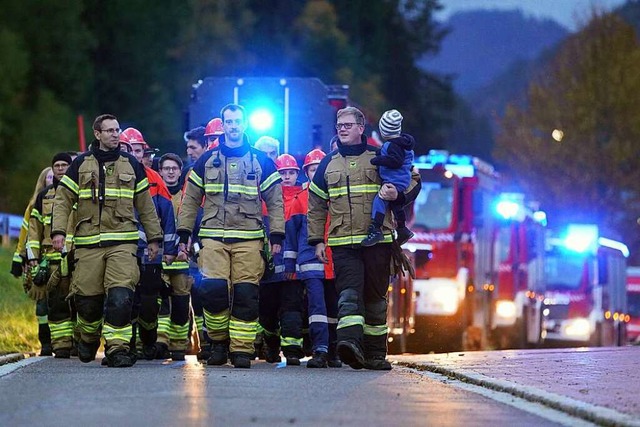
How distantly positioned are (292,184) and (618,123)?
152 feet

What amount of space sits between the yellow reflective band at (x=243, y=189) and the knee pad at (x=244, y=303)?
74 centimetres

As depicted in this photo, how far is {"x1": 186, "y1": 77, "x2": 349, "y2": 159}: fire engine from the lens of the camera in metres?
22.6

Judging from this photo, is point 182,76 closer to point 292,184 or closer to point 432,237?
point 432,237

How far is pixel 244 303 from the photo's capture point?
43.8 ft

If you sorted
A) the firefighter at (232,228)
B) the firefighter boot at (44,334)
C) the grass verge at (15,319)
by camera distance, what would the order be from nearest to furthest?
the firefighter at (232,228)
the firefighter boot at (44,334)
the grass verge at (15,319)

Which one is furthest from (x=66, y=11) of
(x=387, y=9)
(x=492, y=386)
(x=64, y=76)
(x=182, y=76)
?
(x=387, y=9)

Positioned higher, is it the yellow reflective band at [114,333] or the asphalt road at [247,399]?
the yellow reflective band at [114,333]

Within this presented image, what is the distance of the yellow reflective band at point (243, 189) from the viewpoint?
44.4 feet

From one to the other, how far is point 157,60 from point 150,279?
1343 inches

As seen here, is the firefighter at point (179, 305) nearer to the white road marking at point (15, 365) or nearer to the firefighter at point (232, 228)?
the white road marking at point (15, 365)

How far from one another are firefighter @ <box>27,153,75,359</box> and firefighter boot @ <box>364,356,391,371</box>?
2803 millimetres

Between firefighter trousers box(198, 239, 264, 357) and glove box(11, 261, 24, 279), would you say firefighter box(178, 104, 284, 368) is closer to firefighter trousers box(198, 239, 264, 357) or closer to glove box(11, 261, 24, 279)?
firefighter trousers box(198, 239, 264, 357)

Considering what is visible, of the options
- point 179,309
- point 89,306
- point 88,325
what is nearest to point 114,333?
point 89,306

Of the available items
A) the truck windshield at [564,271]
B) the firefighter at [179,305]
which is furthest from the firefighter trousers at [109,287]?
the truck windshield at [564,271]
